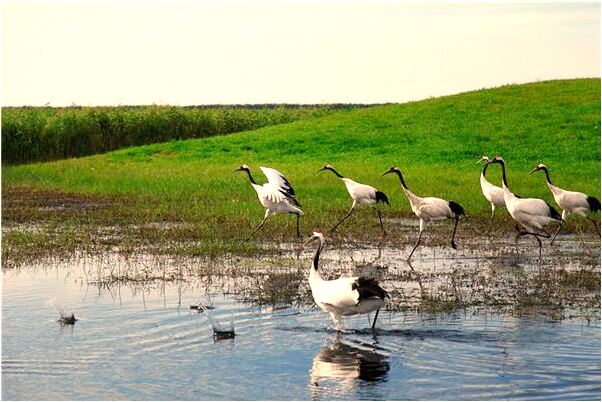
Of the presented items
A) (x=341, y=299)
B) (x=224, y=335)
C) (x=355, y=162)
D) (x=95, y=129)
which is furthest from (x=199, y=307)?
(x=95, y=129)

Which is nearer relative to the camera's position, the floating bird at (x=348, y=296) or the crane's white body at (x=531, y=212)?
the floating bird at (x=348, y=296)

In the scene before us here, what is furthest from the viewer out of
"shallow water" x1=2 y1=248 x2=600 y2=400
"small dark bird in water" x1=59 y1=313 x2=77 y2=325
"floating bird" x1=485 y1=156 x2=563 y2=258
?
"floating bird" x1=485 y1=156 x2=563 y2=258

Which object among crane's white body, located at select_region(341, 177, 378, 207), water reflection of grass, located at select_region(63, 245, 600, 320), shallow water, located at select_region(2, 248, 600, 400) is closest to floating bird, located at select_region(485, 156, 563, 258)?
water reflection of grass, located at select_region(63, 245, 600, 320)

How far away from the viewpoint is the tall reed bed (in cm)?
4194

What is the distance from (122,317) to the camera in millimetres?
12148

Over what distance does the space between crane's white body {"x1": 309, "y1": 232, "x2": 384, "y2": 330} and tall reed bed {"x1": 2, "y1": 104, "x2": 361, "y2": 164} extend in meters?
32.1

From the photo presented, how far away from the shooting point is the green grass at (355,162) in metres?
22.1

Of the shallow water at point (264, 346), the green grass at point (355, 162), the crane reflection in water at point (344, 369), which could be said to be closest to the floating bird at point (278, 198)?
the green grass at point (355, 162)

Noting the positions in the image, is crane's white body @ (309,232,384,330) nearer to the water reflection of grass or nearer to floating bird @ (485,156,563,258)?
the water reflection of grass

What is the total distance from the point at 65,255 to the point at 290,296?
5016 mm

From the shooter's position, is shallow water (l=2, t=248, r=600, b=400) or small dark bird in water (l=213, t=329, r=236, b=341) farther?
small dark bird in water (l=213, t=329, r=236, b=341)

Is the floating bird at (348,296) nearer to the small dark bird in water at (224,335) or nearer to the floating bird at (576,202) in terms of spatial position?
the small dark bird in water at (224,335)

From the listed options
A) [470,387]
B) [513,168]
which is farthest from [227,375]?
[513,168]

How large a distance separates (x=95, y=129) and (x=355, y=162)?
14773 mm
